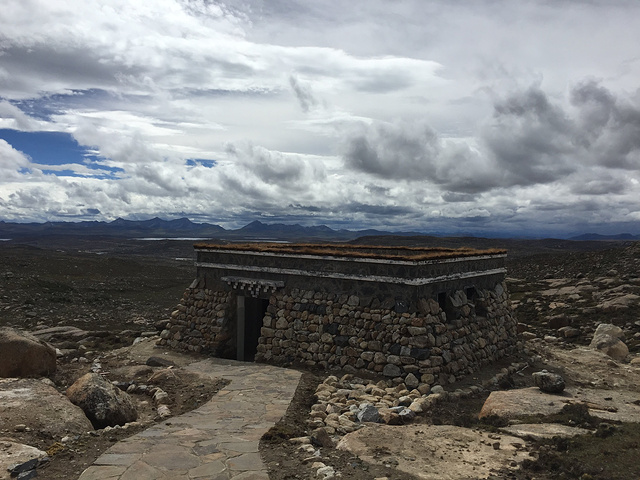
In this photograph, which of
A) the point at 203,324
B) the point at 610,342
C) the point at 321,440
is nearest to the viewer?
the point at 321,440

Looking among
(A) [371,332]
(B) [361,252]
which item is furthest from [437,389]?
(B) [361,252]

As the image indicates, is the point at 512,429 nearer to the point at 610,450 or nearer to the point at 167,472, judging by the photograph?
the point at 610,450

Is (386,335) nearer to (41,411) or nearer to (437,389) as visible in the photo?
(437,389)

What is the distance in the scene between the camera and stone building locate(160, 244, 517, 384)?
13969 mm

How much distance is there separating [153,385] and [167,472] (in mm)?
6313

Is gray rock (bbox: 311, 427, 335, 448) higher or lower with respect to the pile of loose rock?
higher

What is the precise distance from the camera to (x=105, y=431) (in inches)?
364

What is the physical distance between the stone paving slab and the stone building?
251 centimetres

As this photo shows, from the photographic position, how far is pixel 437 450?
27.6 ft

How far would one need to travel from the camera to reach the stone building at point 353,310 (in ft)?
45.8

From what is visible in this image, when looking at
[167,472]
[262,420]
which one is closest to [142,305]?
[262,420]

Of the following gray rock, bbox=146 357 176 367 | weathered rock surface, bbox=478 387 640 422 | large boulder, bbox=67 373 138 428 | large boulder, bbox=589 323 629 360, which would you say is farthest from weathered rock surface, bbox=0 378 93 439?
large boulder, bbox=589 323 629 360

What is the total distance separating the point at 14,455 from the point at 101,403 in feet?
9.25

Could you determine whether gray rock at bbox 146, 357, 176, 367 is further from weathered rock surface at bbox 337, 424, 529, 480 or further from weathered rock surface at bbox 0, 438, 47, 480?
weathered rock surface at bbox 337, 424, 529, 480
